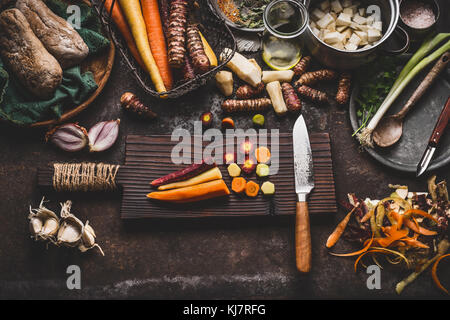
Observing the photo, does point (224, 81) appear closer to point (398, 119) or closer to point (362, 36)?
point (362, 36)

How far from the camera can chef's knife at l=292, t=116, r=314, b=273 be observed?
1756mm

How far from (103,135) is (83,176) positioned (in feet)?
0.75

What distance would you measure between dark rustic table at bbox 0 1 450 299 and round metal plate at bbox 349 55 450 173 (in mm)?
59

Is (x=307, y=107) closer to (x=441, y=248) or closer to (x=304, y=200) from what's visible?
(x=304, y=200)

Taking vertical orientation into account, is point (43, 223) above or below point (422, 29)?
below

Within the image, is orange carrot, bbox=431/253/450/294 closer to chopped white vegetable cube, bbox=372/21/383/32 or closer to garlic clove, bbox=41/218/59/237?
chopped white vegetable cube, bbox=372/21/383/32

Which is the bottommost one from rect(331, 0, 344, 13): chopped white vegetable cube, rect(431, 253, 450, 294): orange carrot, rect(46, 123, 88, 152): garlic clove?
rect(431, 253, 450, 294): orange carrot

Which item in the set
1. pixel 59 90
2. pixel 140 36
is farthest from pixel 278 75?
pixel 59 90

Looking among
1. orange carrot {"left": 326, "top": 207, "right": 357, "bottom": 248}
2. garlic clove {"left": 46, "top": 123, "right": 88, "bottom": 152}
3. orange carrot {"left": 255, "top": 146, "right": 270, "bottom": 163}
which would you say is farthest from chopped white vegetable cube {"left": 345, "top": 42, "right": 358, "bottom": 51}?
garlic clove {"left": 46, "top": 123, "right": 88, "bottom": 152}

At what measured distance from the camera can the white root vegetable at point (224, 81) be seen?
1.89m

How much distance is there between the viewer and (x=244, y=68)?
188 cm

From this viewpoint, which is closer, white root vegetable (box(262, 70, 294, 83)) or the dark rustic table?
the dark rustic table

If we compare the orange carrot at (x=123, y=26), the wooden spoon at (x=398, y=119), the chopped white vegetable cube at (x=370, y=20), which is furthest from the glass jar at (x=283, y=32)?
the orange carrot at (x=123, y=26)

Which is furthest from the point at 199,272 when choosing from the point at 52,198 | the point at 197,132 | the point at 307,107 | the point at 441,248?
the point at 441,248
